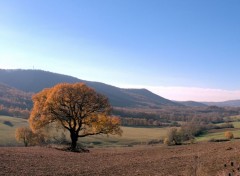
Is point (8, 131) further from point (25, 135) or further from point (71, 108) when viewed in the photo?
point (71, 108)

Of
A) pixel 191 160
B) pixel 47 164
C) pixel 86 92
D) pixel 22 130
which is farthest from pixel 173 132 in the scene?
pixel 47 164

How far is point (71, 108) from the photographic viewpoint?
43.6 metres

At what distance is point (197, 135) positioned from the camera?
108 metres

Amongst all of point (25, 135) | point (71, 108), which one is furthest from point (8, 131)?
point (71, 108)

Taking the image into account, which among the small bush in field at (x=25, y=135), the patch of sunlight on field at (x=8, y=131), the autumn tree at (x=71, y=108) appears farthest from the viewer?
the patch of sunlight on field at (x=8, y=131)

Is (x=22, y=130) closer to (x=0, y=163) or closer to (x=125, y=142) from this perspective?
(x=125, y=142)

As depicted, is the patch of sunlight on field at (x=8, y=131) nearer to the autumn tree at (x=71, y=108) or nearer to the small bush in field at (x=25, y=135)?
the small bush in field at (x=25, y=135)

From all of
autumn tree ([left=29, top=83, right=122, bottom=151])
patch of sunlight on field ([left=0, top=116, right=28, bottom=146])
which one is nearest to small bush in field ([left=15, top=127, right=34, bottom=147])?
patch of sunlight on field ([left=0, top=116, right=28, bottom=146])

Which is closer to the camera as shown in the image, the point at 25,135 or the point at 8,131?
the point at 25,135

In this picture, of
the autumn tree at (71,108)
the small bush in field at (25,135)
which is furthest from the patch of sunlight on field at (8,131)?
the autumn tree at (71,108)

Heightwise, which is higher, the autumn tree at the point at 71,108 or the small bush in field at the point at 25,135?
the autumn tree at the point at 71,108

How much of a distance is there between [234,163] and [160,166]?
221 inches

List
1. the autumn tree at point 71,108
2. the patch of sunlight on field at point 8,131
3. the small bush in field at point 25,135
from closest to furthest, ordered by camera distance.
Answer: the autumn tree at point 71,108 < the small bush in field at point 25,135 < the patch of sunlight on field at point 8,131

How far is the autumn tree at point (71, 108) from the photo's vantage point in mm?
42719
